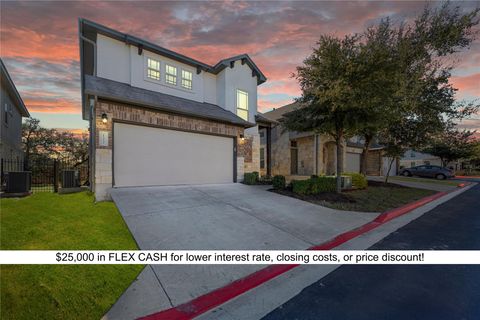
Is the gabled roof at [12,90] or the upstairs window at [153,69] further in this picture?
the gabled roof at [12,90]

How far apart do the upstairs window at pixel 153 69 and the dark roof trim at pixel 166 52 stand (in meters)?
0.48

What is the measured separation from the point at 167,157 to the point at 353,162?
761 inches

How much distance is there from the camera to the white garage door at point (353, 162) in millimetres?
20969

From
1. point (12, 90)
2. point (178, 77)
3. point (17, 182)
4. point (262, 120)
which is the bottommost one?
point (17, 182)

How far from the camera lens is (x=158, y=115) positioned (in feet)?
28.6

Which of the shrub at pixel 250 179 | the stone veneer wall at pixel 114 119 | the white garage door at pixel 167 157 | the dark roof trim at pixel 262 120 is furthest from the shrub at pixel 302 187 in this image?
the dark roof trim at pixel 262 120

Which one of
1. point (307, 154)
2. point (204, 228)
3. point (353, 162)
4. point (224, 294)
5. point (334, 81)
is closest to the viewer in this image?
point (224, 294)

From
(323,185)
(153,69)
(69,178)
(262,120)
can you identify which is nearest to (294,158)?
(262,120)

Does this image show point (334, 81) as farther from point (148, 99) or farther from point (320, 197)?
point (148, 99)

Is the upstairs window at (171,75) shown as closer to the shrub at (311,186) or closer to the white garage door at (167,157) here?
the white garage door at (167,157)

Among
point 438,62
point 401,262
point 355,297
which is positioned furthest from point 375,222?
point 438,62

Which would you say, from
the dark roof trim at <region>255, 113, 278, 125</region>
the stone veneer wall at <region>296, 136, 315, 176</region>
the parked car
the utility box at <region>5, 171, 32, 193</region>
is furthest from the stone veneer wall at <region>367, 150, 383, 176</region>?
the utility box at <region>5, 171, 32, 193</region>

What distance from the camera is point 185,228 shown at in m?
4.76

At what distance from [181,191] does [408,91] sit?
36.3 ft
